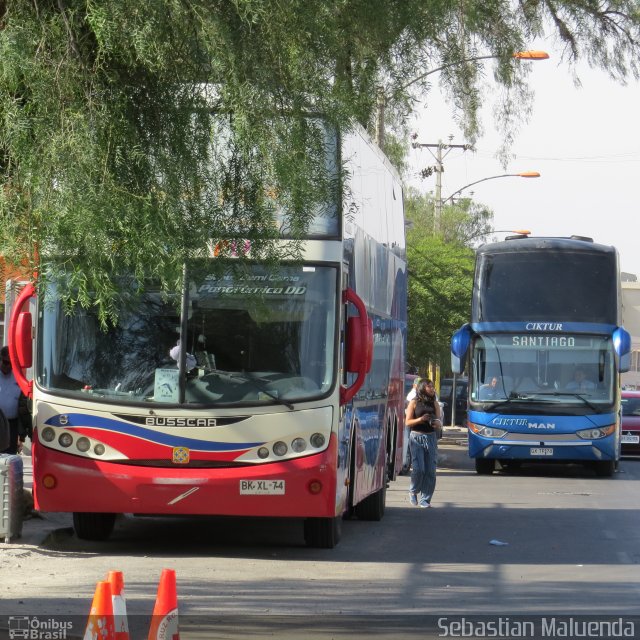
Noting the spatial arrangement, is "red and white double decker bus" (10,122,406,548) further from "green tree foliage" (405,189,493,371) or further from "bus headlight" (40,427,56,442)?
"green tree foliage" (405,189,493,371)

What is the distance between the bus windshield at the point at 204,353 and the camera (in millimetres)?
11773

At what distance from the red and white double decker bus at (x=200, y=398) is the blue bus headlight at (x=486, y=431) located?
13400 millimetres

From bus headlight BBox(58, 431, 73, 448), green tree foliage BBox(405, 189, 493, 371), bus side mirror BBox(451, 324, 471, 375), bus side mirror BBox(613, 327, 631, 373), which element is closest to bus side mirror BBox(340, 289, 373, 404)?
bus headlight BBox(58, 431, 73, 448)

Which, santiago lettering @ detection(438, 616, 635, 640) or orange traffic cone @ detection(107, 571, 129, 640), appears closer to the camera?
orange traffic cone @ detection(107, 571, 129, 640)

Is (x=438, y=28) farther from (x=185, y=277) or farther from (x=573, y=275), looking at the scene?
(x=573, y=275)

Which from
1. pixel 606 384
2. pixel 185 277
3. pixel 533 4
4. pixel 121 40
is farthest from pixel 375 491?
pixel 606 384

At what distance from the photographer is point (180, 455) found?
1167 cm

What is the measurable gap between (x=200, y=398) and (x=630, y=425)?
23358mm

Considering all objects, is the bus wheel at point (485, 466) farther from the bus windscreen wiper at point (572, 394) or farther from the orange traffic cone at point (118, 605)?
the orange traffic cone at point (118, 605)

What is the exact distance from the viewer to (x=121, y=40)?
7.96 metres

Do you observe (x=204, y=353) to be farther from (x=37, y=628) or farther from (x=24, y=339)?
(x=37, y=628)

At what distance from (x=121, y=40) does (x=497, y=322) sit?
17950mm

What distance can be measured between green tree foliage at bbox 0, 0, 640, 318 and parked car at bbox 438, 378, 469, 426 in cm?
3844

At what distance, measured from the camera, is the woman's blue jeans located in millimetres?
17547
